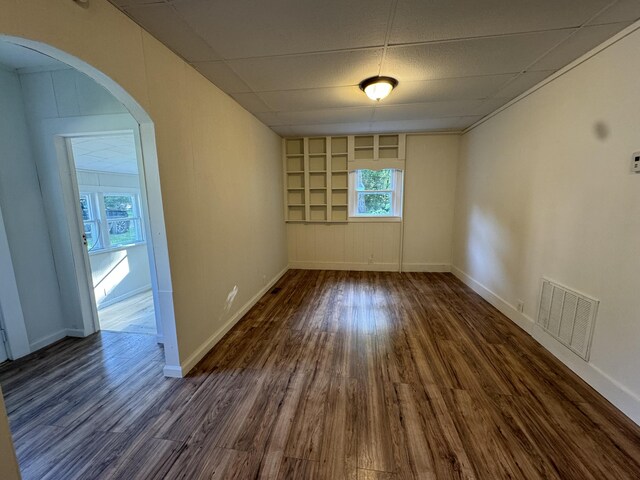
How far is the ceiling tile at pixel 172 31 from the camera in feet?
4.97

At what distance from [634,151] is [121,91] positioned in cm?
324

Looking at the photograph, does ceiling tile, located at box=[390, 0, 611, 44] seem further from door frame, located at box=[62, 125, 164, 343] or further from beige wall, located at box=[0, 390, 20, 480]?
beige wall, located at box=[0, 390, 20, 480]

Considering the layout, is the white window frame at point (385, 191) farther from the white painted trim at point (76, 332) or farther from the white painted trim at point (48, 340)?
the white painted trim at point (48, 340)

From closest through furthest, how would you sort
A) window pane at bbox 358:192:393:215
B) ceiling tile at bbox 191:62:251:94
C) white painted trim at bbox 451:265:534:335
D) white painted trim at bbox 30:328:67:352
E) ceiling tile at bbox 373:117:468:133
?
1. ceiling tile at bbox 191:62:251:94
2. white painted trim at bbox 30:328:67:352
3. white painted trim at bbox 451:265:534:335
4. ceiling tile at bbox 373:117:468:133
5. window pane at bbox 358:192:393:215

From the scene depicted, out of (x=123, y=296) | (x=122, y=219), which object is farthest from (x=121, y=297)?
(x=122, y=219)

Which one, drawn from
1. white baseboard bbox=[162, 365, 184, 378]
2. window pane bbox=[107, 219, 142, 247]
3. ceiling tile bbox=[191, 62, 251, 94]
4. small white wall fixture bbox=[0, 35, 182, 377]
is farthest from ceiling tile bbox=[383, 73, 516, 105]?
window pane bbox=[107, 219, 142, 247]

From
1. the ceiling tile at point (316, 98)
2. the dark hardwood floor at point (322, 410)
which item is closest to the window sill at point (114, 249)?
the dark hardwood floor at point (322, 410)

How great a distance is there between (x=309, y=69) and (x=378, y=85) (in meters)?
0.66

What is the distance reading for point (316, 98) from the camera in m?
2.90

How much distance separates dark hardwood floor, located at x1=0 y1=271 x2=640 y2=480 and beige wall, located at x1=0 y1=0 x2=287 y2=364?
0.54m

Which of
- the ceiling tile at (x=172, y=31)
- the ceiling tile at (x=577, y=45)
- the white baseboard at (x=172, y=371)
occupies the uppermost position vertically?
the ceiling tile at (x=172, y=31)

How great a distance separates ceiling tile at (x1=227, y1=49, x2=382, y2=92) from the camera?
6.70 feet

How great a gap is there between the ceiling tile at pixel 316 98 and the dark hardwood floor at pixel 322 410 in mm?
2549

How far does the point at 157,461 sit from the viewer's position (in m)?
1.37
